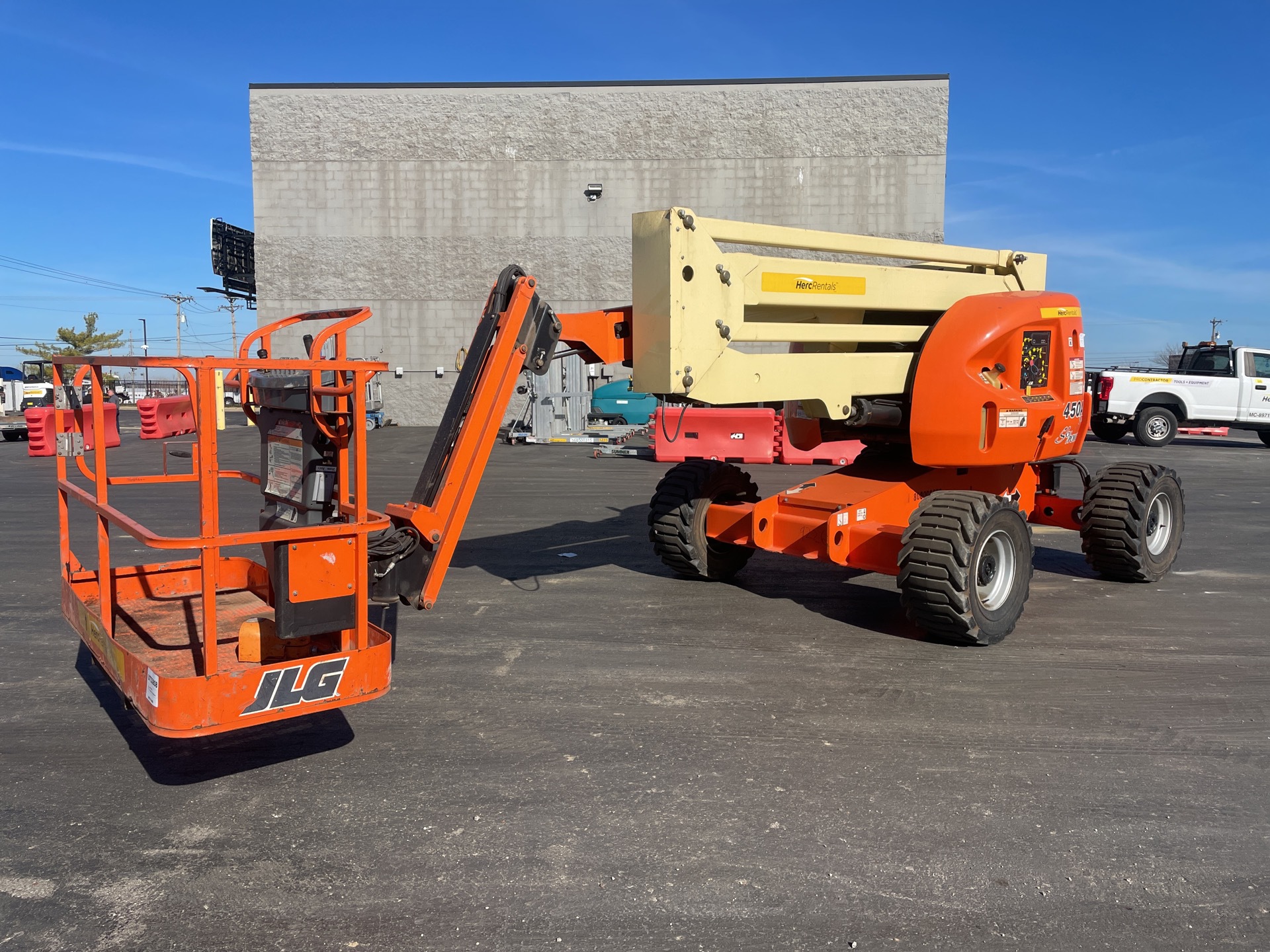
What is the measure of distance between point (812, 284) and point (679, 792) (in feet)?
12.3

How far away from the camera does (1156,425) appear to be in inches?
976

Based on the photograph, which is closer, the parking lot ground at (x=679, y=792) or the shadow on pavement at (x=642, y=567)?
the parking lot ground at (x=679, y=792)

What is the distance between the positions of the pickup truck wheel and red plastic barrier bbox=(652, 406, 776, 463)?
11.7 meters

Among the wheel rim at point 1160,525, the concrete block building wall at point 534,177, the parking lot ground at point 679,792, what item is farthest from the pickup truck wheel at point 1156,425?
the parking lot ground at point 679,792

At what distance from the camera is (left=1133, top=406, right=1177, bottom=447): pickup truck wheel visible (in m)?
24.7

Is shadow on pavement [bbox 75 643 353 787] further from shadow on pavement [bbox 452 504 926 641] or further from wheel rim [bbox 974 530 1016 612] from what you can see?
wheel rim [bbox 974 530 1016 612]

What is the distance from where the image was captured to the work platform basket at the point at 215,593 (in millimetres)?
3869

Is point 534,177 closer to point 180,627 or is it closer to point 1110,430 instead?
point 1110,430

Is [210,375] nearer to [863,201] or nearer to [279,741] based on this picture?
[279,741]

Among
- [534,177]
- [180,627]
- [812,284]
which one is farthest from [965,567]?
[534,177]

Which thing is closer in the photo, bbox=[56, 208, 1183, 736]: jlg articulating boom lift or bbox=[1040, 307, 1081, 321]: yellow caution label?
bbox=[56, 208, 1183, 736]: jlg articulating boom lift

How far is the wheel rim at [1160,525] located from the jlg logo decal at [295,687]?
7.35 m

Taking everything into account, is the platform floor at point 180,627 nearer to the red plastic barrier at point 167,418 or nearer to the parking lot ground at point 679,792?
the parking lot ground at point 679,792

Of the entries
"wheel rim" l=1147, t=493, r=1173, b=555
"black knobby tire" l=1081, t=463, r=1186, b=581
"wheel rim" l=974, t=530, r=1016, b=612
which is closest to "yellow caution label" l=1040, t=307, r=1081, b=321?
"black knobby tire" l=1081, t=463, r=1186, b=581
